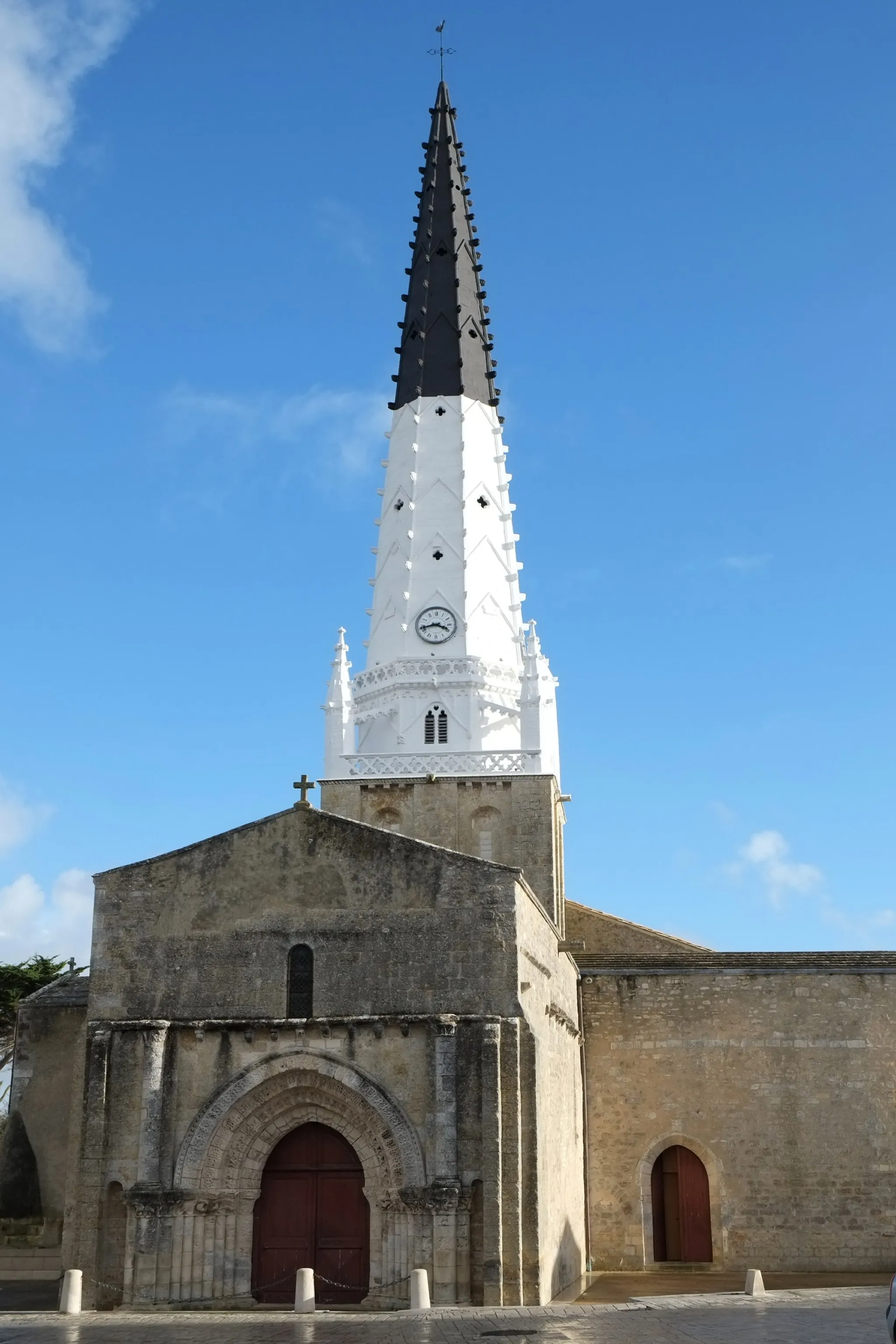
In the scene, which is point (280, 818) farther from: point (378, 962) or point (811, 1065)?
point (811, 1065)

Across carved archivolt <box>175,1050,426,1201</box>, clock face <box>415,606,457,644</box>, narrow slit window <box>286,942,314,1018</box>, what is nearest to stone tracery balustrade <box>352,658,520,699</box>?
clock face <box>415,606,457,644</box>

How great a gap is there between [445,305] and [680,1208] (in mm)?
23544

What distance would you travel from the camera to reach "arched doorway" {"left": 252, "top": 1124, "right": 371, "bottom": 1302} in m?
21.1

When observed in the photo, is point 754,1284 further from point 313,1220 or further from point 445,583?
point 445,583

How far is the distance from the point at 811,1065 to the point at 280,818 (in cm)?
1217

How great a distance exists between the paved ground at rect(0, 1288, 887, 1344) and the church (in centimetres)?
153

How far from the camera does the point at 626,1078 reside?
27.7 m

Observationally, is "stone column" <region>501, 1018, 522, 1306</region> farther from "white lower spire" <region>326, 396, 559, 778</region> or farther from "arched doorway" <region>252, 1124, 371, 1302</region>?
"white lower spire" <region>326, 396, 559, 778</region>

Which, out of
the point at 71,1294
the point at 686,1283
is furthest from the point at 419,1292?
the point at 686,1283

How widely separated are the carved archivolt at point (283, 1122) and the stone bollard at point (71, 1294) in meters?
1.88

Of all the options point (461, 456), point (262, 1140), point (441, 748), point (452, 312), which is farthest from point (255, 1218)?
point (452, 312)

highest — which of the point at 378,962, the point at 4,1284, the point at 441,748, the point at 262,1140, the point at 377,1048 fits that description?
the point at 441,748

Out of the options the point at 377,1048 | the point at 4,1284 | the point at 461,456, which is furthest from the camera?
the point at 461,456

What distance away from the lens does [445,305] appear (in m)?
37.7
